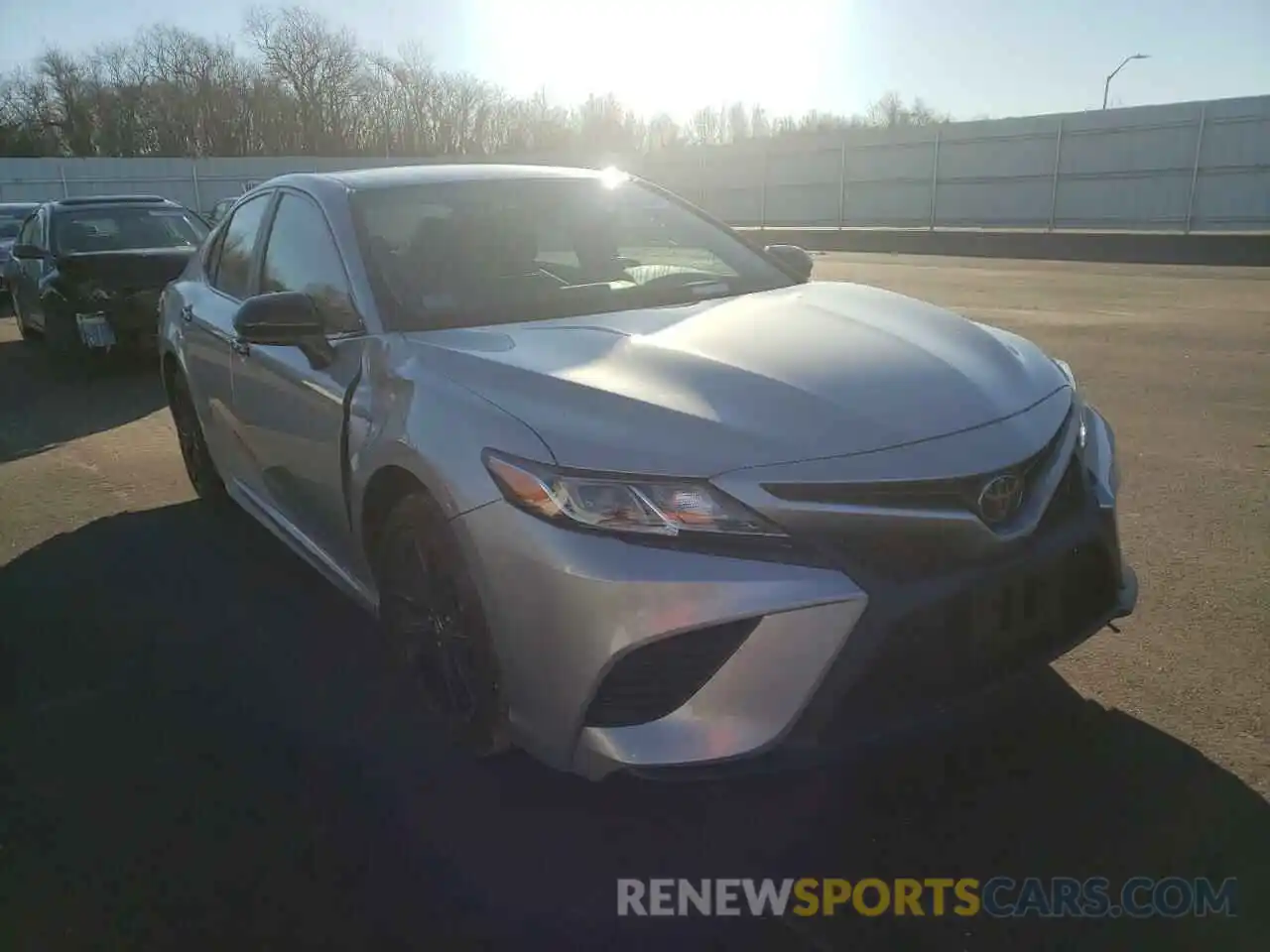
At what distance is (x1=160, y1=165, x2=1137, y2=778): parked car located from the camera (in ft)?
7.00

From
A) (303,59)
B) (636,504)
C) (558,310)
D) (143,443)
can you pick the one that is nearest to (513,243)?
(558,310)

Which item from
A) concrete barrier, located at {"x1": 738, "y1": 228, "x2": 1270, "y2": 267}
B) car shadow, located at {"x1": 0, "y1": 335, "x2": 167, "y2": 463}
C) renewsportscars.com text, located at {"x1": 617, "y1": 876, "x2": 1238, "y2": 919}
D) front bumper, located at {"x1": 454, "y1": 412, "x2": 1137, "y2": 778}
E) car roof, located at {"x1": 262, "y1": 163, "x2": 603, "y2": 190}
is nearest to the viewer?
front bumper, located at {"x1": 454, "y1": 412, "x2": 1137, "y2": 778}

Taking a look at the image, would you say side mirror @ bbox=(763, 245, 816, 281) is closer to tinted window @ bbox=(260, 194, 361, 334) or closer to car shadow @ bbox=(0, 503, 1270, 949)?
tinted window @ bbox=(260, 194, 361, 334)

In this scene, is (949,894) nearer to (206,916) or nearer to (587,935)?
(587,935)

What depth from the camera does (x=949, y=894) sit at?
90.3 inches

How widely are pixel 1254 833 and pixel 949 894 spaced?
2.47 feet

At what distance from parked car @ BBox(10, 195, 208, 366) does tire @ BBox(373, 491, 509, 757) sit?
730 cm

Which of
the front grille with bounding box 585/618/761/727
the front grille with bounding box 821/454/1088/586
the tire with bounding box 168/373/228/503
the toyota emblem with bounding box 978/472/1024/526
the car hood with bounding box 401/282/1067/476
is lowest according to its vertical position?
the tire with bounding box 168/373/228/503

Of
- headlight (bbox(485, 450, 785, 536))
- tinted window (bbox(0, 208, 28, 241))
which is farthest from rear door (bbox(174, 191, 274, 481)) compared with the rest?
tinted window (bbox(0, 208, 28, 241))

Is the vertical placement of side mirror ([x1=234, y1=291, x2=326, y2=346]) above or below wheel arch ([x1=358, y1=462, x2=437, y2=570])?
above

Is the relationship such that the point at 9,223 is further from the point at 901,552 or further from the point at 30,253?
the point at 901,552

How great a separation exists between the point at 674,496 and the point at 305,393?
171 cm

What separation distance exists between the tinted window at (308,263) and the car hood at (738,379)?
1.49 feet

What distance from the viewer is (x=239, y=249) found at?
455cm
